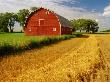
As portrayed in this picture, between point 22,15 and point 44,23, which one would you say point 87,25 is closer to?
point 22,15

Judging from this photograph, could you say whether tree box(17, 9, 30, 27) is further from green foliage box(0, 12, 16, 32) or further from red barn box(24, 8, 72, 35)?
red barn box(24, 8, 72, 35)

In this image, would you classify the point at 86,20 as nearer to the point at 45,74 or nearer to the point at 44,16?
the point at 44,16

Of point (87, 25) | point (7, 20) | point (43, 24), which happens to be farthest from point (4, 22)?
point (43, 24)

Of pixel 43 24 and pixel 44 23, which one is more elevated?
pixel 44 23

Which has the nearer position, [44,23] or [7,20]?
[44,23]

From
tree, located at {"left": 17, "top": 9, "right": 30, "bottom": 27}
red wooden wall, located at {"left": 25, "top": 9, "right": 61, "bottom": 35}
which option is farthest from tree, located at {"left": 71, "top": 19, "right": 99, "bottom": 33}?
red wooden wall, located at {"left": 25, "top": 9, "right": 61, "bottom": 35}

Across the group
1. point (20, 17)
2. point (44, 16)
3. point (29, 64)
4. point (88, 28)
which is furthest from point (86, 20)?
point (29, 64)

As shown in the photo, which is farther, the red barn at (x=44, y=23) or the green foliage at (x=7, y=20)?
the green foliage at (x=7, y=20)

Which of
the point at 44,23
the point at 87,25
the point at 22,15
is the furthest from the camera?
the point at 87,25

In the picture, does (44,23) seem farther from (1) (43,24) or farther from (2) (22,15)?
(2) (22,15)

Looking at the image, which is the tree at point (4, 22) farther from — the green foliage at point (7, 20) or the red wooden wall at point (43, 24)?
the red wooden wall at point (43, 24)

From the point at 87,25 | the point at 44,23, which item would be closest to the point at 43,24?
the point at 44,23

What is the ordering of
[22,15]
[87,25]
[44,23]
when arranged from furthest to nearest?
[87,25], [22,15], [44,23]

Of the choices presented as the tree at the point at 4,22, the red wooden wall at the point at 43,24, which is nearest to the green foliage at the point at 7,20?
the tree at the point at 4,22
